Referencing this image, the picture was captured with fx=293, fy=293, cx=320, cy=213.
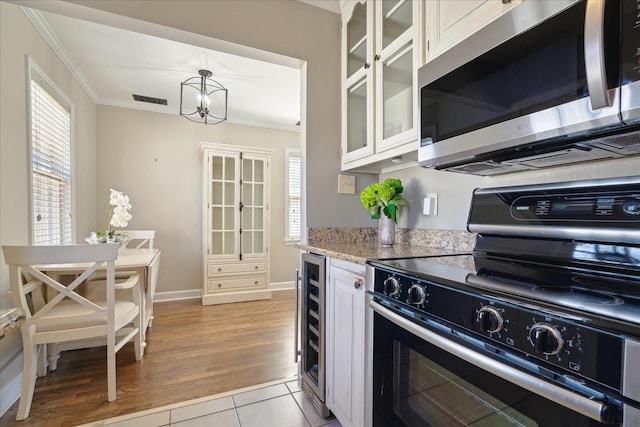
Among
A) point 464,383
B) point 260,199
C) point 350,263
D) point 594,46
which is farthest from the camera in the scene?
point 260,199

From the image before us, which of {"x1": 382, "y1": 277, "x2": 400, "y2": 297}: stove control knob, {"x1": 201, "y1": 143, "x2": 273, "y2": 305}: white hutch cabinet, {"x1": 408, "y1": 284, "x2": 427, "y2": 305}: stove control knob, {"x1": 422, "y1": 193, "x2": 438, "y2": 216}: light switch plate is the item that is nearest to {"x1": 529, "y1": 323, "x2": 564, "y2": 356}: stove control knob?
{"x1": 408, "y1": 284, "x2": 427, "y2": 305}: stove control knob

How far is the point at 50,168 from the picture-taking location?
2436 millimetres

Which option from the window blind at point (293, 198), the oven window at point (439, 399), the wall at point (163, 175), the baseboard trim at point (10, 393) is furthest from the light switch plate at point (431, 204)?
the wall at point (163, 175)

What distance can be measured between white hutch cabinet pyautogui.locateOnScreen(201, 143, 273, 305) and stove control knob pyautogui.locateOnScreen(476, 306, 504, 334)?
352 cm

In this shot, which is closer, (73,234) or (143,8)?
(143,8)

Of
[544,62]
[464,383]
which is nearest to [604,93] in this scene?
[544,62]

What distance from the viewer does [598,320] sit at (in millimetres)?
508

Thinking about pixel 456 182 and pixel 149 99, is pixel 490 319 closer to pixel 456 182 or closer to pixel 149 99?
pixel 456 182

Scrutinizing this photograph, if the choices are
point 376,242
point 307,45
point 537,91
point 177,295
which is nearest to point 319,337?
point 376,242

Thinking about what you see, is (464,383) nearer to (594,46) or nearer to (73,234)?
(594,46)

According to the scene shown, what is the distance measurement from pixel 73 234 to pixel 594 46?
12.4 feet

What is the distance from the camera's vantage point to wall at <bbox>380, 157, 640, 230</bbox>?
101 cm

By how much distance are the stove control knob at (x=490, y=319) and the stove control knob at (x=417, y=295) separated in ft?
0.62

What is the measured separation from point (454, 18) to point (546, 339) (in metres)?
1.19
